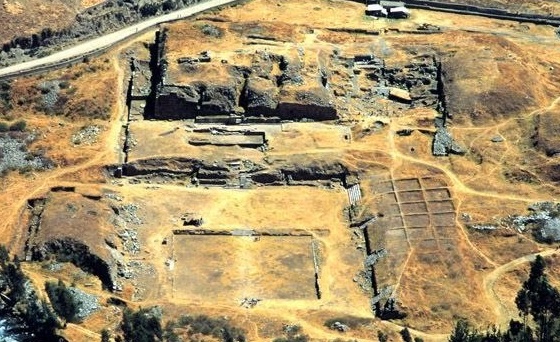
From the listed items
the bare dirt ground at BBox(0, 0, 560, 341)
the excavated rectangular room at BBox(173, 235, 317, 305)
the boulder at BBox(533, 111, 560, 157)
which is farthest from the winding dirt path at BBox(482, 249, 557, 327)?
the boulder at BBox(533, 111, 560, 157)

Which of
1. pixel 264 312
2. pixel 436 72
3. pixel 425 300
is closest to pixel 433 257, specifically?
pixel 425 300

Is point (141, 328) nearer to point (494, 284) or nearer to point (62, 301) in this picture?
point (62, 301)

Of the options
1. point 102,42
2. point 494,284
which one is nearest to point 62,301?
point 494,284

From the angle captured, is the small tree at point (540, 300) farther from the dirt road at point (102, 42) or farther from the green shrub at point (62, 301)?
the dirt road at point (102, 42)

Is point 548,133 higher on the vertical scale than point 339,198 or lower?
higher

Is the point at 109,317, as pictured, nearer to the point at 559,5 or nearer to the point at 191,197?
the point at 191,197

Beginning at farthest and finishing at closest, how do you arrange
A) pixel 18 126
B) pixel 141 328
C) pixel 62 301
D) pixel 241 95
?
pixel 241 95, pixel 18 126, pixel 62 301, pixel 141 328

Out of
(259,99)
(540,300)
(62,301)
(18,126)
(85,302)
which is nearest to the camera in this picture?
(540,300)
